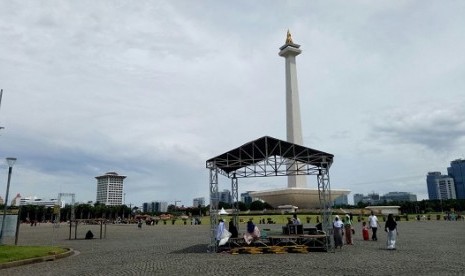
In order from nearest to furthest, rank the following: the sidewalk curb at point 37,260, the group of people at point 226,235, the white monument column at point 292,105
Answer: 1. the sidewalk curb at point 37,260
2. the group of people at point 226,235
3. the white monument column at point 292,105

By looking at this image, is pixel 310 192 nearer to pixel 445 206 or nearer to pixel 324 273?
pixel 445 206

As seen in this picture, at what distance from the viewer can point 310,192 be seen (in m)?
79.6

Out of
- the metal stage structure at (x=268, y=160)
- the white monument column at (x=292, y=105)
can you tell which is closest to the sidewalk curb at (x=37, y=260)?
the metal stage structure at (x=268, y=160)

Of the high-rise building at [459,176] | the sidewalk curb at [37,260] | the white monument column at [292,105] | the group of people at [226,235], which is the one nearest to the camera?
the sidewalk curb at [37,260]

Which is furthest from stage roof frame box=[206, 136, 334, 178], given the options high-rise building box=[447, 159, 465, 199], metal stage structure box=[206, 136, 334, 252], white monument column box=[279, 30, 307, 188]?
high-rise building box=[447, 159, 465, 199]

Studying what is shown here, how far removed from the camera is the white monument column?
85.9 m

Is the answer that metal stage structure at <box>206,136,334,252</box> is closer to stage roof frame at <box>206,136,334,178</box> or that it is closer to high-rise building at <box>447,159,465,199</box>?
stage roof frame at <box>206,136,334,178</box>

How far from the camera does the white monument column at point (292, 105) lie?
8594 cm

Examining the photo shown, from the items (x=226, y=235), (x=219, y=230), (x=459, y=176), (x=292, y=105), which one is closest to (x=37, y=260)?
(x=219, y=230)

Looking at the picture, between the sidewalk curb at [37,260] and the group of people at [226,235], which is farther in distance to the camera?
the group of people at [226,235]

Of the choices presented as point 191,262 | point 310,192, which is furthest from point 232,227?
point 310,192

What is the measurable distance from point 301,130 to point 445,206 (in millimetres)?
55053

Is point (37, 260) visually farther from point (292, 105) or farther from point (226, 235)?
point (292, 105)

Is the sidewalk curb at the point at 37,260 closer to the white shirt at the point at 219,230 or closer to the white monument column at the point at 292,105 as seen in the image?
the white shirt at the point at 219,230
